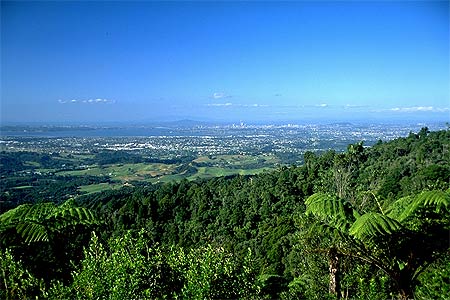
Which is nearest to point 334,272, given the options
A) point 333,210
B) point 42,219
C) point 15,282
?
point 333,210

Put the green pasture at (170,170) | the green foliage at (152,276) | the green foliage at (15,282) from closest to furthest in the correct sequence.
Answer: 1. the green foliage at (152,276)
2. the green foliage at (15,282)
3. the green pasture at (170,170)

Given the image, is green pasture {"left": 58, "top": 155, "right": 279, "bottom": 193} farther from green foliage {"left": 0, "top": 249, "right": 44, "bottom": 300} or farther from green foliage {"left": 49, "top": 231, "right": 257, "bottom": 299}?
green foliage {"left": 49, "top": 231, "right": 257, "bottom": 299}

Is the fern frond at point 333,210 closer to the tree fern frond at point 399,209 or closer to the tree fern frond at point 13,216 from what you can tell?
the tree fern frond at point 399,209

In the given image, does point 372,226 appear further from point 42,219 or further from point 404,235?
point 42,219

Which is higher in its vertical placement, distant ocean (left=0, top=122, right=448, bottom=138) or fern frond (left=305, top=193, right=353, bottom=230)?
fern frond (left=305, top=193, right=353, bottom=230)

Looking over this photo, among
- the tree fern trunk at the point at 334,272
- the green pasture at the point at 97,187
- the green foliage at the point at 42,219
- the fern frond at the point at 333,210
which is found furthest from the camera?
the green pasture at the point at 97,187

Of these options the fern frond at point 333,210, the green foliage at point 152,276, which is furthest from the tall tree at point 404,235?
the green foliage at point 152,276

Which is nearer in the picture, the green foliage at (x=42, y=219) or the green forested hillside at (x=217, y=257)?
the green forested hillside at (x=217, y=257)

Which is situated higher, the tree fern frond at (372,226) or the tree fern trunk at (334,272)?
the tree fern frond at (372,226)

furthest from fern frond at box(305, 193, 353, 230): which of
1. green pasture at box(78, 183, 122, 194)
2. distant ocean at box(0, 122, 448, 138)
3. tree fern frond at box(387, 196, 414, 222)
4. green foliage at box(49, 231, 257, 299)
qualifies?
green pasture at box(78, 183, 122, 194)

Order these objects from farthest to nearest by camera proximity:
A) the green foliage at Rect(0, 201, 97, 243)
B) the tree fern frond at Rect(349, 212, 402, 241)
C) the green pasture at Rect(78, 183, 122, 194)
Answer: the green pasture at Rect(78, 183, 122, 194) < the green foliage at Rect(0, 201, 97, 243) < the tree fern frond at Rect(349, 212, 402, 241)

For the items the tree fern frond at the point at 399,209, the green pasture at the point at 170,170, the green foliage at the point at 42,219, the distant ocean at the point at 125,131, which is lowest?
the green pasture at the point at 170,170
